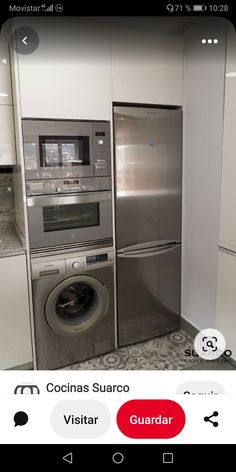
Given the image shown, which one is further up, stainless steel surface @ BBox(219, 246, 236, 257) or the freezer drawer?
stainless steel surface @ BBox(219, 246, 236, 257)

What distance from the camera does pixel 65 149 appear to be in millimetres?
1338

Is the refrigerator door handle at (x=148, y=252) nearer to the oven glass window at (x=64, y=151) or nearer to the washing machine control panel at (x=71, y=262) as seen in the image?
the washing machine control panel at (x=71, y=262)

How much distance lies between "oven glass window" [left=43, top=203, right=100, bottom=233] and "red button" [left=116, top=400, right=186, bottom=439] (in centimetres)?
102

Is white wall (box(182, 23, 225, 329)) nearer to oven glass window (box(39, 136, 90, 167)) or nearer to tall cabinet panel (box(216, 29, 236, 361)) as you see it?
tall cabinet panel (box(216, 29, 236, 361))

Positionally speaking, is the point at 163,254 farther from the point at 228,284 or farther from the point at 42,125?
the point at 42,125

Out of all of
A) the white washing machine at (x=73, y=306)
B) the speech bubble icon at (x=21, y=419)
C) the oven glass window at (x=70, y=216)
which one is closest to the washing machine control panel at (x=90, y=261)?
the white washing machine at (x=73, y=306)

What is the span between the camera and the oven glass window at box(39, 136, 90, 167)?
1.30 m

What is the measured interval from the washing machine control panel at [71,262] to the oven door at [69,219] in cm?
6

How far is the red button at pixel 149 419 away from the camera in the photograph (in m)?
0.43
